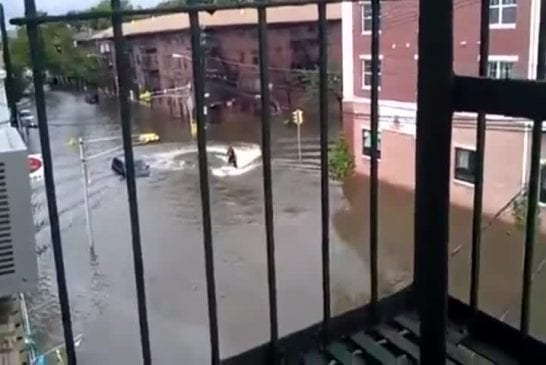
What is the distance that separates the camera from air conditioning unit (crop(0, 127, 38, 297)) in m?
0.92

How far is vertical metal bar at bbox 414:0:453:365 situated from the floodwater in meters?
3.44

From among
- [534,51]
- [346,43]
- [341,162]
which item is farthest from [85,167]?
[534,51]

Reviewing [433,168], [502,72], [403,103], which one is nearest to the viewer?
[433,168]

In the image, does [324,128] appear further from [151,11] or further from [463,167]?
[463,167]

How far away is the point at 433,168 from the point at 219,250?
601 cm

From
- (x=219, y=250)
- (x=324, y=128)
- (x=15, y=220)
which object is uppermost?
(x=324, y=128)

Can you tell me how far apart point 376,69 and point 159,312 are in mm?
4762

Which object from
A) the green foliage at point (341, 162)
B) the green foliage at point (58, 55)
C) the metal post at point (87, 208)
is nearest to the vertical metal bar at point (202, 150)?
the green foliage at point (58, 55)

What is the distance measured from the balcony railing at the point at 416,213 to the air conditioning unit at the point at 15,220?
0.13 m

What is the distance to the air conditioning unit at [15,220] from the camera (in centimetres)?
92

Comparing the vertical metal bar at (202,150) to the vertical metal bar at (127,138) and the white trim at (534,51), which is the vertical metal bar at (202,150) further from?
the white trim at (534,51)

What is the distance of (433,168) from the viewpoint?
1.76 ft

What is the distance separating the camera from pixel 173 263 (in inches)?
237

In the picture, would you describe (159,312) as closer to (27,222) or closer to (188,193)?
(188,193)
